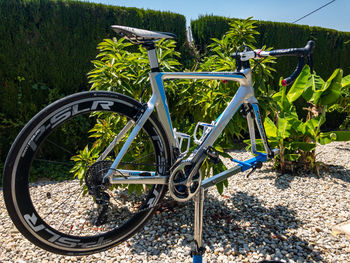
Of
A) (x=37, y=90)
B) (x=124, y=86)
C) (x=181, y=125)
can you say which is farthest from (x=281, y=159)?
(x=37, y=90)

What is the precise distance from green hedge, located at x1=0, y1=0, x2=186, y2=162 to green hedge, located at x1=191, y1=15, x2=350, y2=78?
2152 millimetres

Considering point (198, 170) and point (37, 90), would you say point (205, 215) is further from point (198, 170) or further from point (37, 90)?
point (37, 90)

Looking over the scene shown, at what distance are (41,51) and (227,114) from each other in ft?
12.5

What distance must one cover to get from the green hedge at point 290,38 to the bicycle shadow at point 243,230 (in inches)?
156

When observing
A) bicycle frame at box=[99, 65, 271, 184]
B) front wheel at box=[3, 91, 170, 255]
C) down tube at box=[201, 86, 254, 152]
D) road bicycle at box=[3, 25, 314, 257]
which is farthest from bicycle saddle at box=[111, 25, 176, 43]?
down tube at box=[201, 86, 254, 152]

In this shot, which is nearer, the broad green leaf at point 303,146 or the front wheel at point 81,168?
the front wheel at point 81,168

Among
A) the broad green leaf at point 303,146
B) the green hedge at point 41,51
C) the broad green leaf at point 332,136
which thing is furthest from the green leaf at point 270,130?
the green hedge at point 41,51

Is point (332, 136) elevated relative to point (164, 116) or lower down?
lower down

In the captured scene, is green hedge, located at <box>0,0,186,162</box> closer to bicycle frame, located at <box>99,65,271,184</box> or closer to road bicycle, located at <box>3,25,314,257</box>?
road bicycle, located at <box>3,25,314,257</box>

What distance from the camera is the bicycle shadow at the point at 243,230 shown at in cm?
245

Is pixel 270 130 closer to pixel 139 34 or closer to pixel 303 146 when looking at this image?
pixel 303 146

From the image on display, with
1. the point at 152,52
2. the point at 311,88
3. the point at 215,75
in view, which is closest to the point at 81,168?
the point at 152,52

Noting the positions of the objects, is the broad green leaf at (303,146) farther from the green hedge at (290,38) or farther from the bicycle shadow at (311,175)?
the green hedge at (290,38)

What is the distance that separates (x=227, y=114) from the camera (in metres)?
2.03
